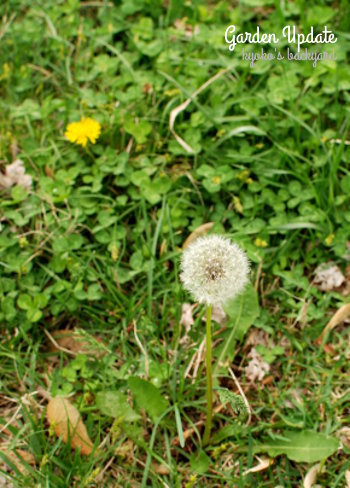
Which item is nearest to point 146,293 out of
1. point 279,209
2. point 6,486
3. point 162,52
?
point 279,209

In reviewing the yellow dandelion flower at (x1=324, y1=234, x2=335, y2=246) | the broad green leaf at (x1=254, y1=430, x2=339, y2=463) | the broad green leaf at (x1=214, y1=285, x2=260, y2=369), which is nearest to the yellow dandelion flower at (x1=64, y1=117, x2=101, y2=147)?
the broad green leaf at (x1=214, y1=285, x2=260, y2=369)

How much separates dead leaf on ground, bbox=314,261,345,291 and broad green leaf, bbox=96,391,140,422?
1079 mm

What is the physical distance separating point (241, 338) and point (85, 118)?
1497mm

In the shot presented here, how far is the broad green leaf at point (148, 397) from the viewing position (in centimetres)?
224

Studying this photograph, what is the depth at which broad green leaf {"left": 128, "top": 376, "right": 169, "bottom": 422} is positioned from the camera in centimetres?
224

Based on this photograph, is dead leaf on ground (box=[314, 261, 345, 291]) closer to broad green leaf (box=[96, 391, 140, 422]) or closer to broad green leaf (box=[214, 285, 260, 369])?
broad green leaf (box=[214, 285, 260, 369])

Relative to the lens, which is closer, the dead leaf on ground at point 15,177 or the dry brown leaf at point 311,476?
the dry brown leaf at point 311,476

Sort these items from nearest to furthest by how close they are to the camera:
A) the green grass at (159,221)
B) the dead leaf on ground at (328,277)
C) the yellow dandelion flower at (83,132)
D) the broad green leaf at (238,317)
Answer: the green grass at (159,221), the broad green leaf at (238,317), the dead leaf on ground at (328,277), the yellow dandelion flower at (83,132)

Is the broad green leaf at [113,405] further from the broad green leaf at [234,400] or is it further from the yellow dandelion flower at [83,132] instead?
the yellow dandelion flower at [83,132]

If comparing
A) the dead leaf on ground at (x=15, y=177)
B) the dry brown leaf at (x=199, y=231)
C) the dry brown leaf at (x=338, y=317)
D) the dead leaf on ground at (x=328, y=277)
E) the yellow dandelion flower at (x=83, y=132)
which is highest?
the yellow dandelion flower at (x=83, y=132)

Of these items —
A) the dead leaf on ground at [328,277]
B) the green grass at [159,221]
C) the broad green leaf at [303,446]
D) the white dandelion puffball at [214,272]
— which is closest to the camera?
the white dandelion puffball at [214,272]

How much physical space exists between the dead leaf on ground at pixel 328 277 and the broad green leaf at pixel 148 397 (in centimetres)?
97

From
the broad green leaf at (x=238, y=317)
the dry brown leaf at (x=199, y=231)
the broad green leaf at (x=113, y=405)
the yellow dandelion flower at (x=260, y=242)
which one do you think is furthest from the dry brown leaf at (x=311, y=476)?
the dry brown leaf at (x=199, y=231)

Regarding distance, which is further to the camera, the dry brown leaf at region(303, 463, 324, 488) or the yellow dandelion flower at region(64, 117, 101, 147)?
the yellow dandelion flower at region(64, 117, 101, 147)
